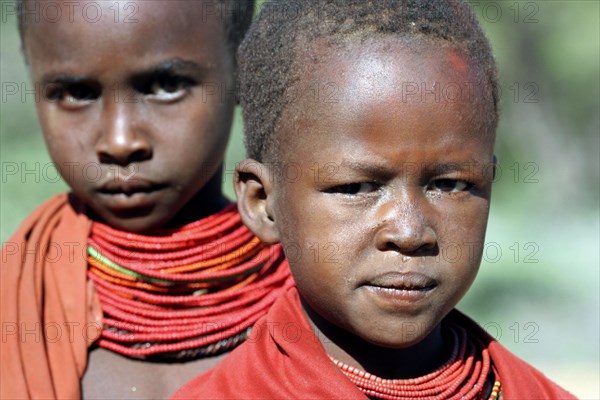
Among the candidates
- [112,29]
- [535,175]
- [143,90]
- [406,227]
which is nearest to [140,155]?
[143,90]

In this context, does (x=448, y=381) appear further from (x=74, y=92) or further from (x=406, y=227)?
(x=74, y=92)

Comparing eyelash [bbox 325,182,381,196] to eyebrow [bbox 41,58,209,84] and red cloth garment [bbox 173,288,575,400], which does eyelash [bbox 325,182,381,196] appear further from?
eyebrow [bbox 41,58,209,84]

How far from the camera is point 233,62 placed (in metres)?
3.15

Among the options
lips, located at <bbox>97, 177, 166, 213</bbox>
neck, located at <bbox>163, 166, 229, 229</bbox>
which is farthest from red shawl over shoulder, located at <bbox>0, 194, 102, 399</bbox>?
neck, located at <bbox>163, 166, 229, 229</bbox>

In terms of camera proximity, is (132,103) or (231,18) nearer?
(132,103)

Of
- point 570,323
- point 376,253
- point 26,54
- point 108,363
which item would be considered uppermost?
point 26,54

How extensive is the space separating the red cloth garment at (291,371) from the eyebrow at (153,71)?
0.75 metres

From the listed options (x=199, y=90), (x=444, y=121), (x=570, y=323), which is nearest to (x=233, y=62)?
(x=199, y=90)

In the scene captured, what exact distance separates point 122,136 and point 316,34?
2.47 feet

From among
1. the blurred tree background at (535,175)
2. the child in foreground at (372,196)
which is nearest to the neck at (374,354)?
the child in foreground at (372,196)

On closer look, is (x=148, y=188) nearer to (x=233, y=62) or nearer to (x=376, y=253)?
(x=233, y=62)

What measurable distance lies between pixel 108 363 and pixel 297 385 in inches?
34.6

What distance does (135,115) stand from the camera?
297 cm

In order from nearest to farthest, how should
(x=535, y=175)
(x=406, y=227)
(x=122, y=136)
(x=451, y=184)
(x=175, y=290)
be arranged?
(x=406, y=227) < (x=451, y=184) < (x=122, y=136) < (x=175, y=290) < (x=535, y=175)
